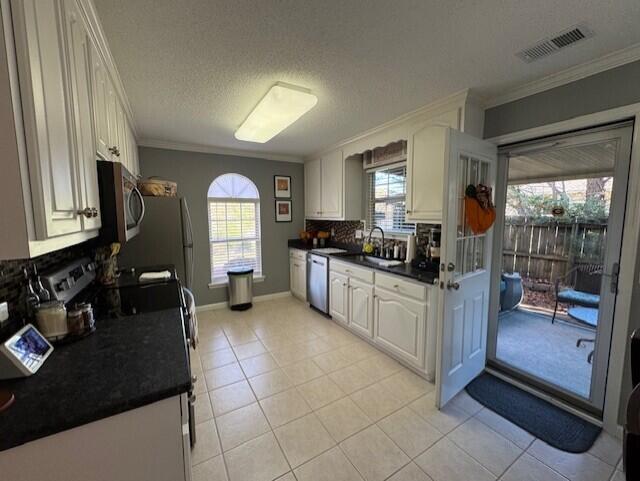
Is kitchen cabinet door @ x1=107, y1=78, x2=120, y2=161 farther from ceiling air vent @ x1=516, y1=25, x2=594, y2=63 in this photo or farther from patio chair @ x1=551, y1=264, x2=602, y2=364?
patio chair @ x1=551, y1=264, x2=602, y2=364

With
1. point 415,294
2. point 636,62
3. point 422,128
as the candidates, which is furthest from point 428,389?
point 636,62

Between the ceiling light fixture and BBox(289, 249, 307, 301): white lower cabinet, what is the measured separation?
2.01m

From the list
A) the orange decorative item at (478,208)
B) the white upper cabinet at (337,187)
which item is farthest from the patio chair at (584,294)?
the white upper cabinet at (337,187)

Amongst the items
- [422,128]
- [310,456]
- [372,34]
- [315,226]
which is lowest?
[310,456]

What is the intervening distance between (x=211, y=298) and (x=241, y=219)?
1278mm

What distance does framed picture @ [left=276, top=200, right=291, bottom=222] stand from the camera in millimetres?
4414

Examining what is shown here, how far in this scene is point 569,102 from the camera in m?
1.79

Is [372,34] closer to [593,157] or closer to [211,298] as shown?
[593,157]

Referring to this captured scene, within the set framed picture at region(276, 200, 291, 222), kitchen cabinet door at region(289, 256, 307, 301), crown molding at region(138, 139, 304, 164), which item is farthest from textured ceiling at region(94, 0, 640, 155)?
kitchen cabinet door at region(289, 256, 307, 301)

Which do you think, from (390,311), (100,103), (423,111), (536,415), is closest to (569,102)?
(423,111)

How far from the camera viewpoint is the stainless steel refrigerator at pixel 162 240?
2.60m

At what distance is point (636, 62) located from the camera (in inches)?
60.4

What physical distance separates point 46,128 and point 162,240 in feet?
6.90

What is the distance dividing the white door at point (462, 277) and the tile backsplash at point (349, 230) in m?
0.69
